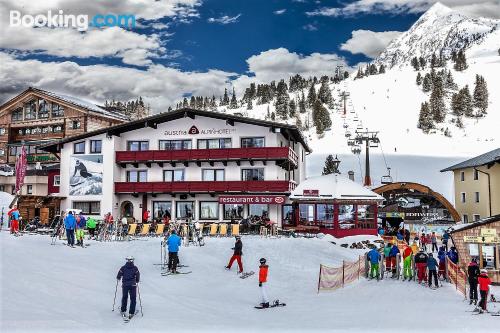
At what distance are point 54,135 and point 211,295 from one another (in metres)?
46.1

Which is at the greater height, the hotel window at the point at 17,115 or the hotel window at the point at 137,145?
the hotel window at the point at 17,115

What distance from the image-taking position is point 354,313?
51.3ft

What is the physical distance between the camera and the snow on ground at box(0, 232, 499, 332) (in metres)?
12.9

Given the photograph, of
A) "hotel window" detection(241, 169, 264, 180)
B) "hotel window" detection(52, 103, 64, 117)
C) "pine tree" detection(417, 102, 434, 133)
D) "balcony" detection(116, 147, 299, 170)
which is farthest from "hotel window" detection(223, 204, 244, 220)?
"pine tree" detection(417, 102, 434, 133)

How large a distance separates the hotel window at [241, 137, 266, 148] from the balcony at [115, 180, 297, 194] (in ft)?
10.9

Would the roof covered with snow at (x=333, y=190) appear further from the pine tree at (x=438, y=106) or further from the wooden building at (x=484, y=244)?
the pine tree at (x=438, y=106)

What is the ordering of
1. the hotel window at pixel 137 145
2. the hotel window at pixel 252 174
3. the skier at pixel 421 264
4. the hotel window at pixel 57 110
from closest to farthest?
the skier at pixel 421 264 → the hotel window at pixel 252 174 → the hotel window at pixel 137 145 → the hotel window at pixel 57 110

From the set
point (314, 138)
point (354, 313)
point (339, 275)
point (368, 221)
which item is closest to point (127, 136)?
point (368, 221)

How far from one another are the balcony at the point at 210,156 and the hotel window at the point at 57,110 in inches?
774

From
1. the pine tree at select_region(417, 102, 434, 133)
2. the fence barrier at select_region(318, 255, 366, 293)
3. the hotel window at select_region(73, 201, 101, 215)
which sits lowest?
the fence barrier at select_region(318, 255, 366, 293)

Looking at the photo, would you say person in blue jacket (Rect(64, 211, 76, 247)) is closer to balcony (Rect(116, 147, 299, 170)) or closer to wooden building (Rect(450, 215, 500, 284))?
balcony (Rect(116, 147, 299, 170))

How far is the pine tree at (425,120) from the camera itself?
390 feet

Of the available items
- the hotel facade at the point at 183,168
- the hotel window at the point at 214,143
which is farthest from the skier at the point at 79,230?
the hotel window at the point at 214,143

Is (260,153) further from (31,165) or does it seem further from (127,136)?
(31,165)
